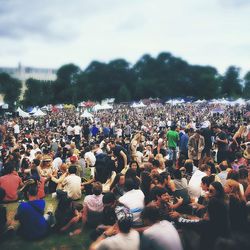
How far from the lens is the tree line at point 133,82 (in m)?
97.0

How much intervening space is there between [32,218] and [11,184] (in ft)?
8.62

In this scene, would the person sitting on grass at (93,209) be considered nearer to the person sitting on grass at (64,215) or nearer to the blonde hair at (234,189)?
the person sitting on grass at (64,215)

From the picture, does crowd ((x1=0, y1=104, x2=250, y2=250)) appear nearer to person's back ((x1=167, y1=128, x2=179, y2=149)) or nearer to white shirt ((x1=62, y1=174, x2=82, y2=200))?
white shirt ((x1=62, y1=174, x2=82, y2=200))

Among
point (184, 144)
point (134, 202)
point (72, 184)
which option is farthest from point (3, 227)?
point (184, 144)

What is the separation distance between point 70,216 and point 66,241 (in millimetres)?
439

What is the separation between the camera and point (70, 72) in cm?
10894

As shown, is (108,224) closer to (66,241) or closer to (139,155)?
(66,241)

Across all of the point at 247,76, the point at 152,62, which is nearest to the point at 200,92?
the point at 152,62

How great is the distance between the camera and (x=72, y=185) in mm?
7762

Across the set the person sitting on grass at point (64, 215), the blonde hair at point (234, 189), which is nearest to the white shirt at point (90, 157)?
the person sitting on grass at point (64, 215)

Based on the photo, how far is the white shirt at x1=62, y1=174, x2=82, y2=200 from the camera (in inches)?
303

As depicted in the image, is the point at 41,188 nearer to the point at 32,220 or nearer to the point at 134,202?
the point at 32,220

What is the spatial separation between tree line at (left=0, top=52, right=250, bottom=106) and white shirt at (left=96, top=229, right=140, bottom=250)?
8728 cm

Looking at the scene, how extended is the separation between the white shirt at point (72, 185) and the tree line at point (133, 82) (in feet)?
273
